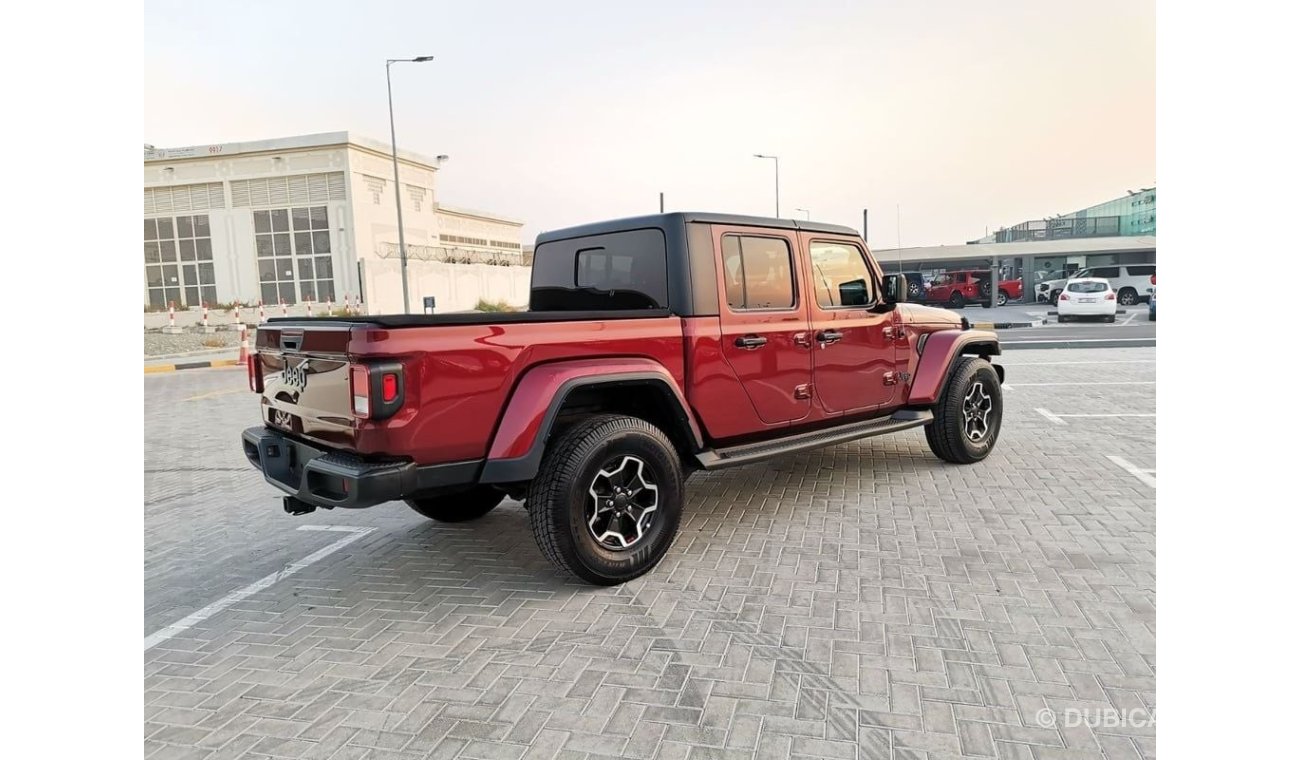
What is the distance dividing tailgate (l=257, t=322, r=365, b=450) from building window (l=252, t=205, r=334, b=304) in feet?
118

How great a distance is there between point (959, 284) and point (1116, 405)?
3048 centimetres

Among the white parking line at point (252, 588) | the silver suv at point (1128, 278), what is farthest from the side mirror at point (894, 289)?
the silver suv at point (1128, 278)

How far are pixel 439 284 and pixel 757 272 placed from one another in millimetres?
37893

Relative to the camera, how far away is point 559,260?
5.47 metres

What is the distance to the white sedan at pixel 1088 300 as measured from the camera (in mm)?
22828

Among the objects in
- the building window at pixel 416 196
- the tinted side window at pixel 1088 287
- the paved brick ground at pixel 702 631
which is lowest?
the paved brick ground at pixel 702 631

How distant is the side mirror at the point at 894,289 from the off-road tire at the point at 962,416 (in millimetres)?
1004

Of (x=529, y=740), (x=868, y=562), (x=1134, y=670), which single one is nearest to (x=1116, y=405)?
(x=868, y=562)

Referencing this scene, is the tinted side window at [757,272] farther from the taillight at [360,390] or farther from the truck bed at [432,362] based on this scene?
the taillight at [360,390]

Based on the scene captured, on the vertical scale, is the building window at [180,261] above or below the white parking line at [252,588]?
above

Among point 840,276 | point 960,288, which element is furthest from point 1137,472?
point 960,288

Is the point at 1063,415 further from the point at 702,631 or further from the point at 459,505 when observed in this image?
the point at 459,505

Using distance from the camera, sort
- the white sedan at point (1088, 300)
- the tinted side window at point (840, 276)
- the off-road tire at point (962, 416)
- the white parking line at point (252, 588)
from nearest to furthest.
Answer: the white parking line at point (252, 588), the tinted side window at point (840, 276), the off-road tire at point (962, 416), the white sedan at point (1088, 300)

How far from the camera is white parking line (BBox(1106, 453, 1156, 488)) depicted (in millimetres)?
5714
